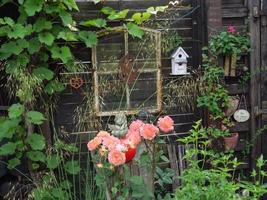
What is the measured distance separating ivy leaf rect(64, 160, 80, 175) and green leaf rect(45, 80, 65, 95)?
0.61 metres

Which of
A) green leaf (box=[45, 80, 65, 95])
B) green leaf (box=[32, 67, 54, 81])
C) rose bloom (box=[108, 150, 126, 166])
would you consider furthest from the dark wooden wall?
rose bloom (box=[108, 150, 126, 166])

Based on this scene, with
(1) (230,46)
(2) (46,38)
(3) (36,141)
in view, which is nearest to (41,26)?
(2) (46,38)

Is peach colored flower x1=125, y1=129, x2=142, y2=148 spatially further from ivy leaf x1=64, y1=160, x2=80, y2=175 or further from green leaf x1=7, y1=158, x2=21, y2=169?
green leaf x1=7, y1=158, x2=21, y2=169

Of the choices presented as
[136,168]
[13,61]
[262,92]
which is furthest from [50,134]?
[262,92]

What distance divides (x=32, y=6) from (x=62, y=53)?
1.41ft

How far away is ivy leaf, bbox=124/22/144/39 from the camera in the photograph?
3654 millimetres

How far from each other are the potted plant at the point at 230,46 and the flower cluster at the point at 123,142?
1377mm

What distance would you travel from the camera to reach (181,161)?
389 centimetres

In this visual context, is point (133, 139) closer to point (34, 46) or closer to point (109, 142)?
point (109, 142)

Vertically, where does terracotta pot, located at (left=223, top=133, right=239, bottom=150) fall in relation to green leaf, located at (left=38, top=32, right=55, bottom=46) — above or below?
below

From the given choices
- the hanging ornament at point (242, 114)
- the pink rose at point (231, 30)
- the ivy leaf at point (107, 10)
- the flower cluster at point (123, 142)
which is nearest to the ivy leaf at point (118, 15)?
the ivy leaf at point (107, 10)

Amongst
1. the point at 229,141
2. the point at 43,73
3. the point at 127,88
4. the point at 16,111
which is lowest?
the point at 229,141

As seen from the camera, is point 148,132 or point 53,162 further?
point 53,162

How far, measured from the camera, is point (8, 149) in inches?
140
